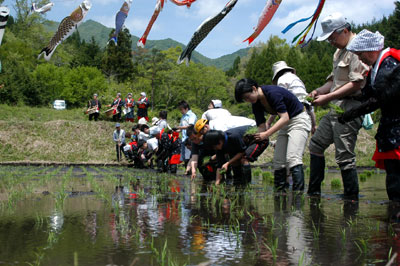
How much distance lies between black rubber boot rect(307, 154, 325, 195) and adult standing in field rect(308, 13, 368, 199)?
152mm

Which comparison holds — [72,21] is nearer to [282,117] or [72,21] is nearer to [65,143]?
[282,117]

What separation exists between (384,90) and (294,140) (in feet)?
7.08

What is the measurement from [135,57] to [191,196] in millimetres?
83908

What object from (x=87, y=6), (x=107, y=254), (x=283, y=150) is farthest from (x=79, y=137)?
(x=107, y=254)

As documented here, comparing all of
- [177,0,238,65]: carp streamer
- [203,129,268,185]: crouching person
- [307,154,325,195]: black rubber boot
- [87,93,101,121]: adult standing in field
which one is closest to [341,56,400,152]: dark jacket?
[307,154,325,195]: black rubber boot

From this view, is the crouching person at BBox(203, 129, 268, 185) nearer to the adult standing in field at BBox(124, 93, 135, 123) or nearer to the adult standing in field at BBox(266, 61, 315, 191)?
the adult standing in field at BBox(266, 61, 315, 191)

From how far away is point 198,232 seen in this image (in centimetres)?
331

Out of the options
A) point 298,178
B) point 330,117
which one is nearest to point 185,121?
point 298,178

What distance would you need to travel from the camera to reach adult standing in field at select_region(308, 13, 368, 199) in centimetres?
514

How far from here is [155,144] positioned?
14.7m

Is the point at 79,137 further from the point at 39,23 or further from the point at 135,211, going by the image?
the point at 39,23

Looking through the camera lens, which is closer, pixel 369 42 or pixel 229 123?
pixel 369 42

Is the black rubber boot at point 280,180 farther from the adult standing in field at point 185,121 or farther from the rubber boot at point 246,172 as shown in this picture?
the adult standing in field at point 185,121

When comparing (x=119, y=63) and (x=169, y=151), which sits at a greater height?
(x=119, y=63)
